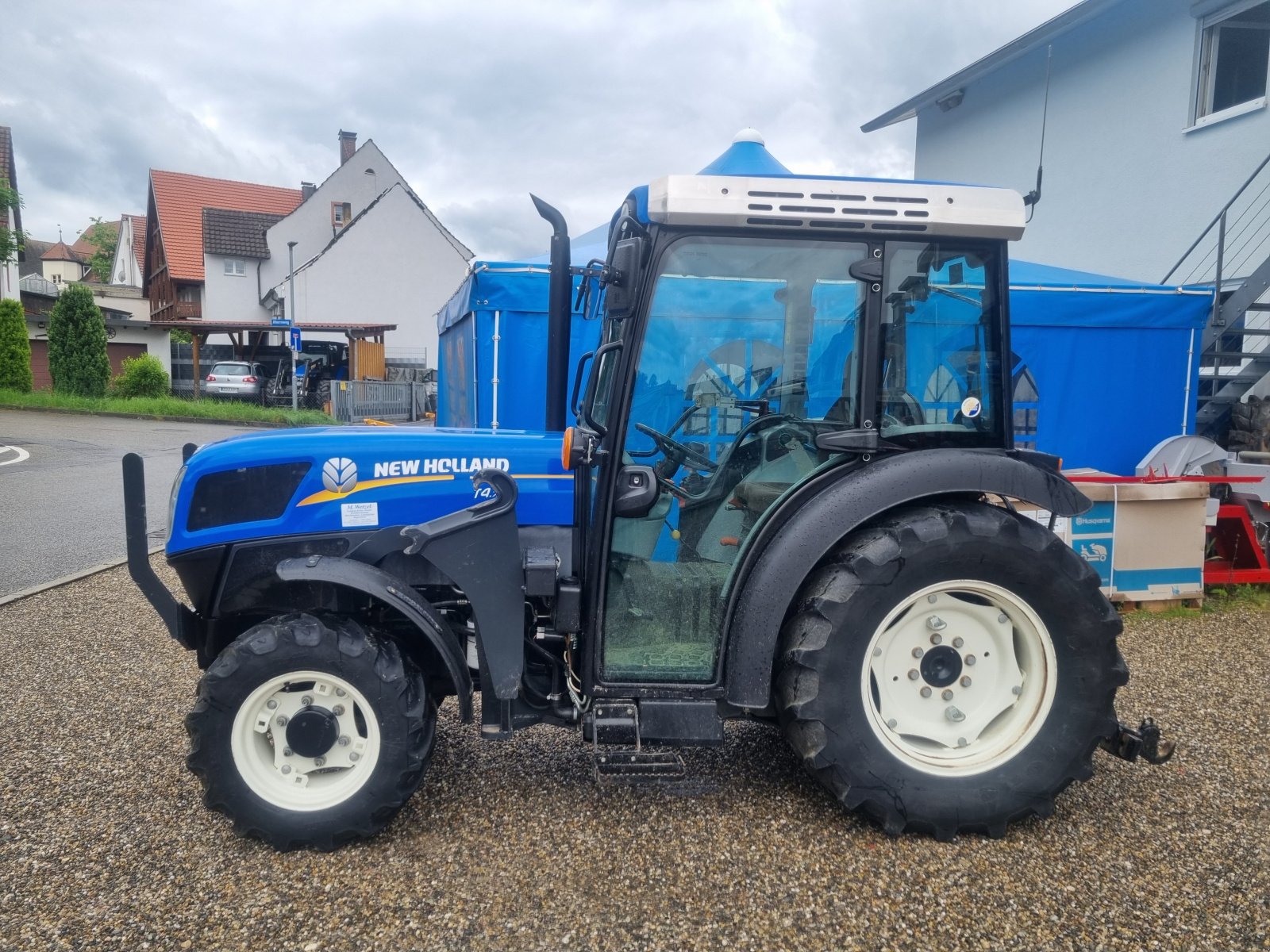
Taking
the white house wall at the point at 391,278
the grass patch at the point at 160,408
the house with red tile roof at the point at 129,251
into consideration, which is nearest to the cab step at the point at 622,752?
the grass patch at the point at 160,408

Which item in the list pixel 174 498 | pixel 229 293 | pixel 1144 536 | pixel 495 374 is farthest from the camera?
pixel 229 293

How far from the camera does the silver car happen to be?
91.1 feet

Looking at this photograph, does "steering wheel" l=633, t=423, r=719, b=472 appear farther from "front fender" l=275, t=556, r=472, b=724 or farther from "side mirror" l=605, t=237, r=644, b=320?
"front fender" l=275, t=556, r=472, b=724

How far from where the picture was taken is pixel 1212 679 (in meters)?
4.67

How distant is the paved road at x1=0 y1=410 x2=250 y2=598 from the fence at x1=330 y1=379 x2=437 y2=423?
7.68 ft

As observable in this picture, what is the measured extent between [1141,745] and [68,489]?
37.5ft

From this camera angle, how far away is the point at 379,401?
19.8m

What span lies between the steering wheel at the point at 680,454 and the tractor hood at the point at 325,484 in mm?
481

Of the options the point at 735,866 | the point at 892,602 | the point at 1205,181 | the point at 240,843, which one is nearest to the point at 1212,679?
the point at 892,602

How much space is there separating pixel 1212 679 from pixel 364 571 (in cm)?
443

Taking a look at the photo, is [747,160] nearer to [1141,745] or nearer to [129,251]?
[1141,745]

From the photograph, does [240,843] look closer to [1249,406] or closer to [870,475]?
[870,475]

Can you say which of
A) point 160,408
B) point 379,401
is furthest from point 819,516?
point 160,408

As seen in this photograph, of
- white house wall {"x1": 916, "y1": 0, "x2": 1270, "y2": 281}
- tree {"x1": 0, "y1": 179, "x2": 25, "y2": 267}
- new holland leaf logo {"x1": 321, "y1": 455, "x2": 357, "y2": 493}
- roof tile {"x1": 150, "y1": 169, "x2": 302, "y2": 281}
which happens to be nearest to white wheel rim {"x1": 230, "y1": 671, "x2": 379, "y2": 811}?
new holland leaf logo {"x1": 321, "y1": 455, "x2": 357, "y2": 493}
